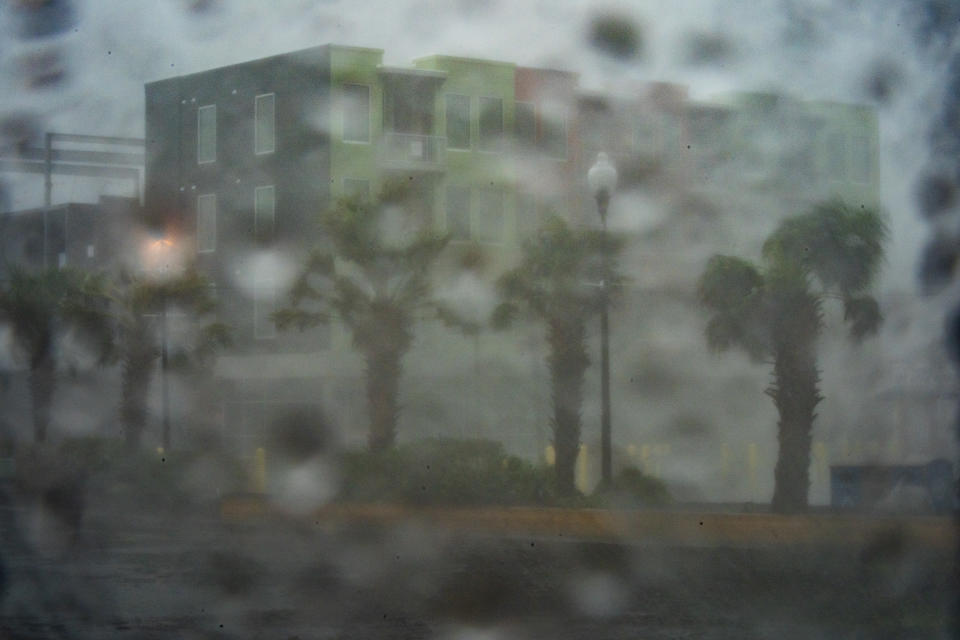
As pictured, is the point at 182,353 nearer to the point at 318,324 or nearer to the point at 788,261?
the point at 318,324

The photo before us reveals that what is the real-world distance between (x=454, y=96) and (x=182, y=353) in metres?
0.53

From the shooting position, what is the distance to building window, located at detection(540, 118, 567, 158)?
5.07 feet

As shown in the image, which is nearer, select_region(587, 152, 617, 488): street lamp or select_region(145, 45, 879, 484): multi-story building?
select_region(145, 45, 879, 484): multi-story building

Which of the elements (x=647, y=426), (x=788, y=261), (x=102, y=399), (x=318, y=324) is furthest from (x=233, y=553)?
(x=788, y=261)

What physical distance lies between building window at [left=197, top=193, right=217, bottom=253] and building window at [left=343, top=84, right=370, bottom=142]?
20 centimetres

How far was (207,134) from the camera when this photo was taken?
4.57 ft

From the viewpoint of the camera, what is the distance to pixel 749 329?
5.63 feet

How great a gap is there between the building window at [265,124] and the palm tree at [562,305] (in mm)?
378

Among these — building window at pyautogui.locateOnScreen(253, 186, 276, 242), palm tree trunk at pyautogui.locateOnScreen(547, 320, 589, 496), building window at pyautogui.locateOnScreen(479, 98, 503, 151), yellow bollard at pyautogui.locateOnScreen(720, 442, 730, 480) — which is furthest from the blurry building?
yellow bollard at pyautogui.locateOnScreen(720, 442, 730, 480)

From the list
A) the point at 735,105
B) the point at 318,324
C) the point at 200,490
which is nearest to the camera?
the point at 318,324

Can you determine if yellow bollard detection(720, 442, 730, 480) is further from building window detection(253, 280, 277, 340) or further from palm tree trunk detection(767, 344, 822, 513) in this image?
building window detection(253, 280, 277, 340)

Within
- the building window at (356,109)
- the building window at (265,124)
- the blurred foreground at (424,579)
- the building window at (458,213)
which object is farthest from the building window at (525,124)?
the blurred foreground at (424,579)

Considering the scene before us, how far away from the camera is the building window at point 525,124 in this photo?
151cm

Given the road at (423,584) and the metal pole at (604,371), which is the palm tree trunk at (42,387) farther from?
the metal pole at (604,371)
